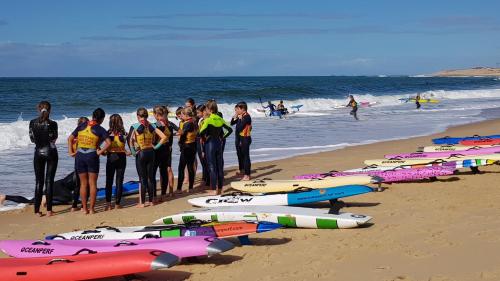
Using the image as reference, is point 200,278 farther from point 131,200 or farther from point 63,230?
point 131,200

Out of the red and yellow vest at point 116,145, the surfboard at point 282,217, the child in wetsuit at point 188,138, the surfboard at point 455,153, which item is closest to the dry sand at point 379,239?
the surfboard at point 282,217

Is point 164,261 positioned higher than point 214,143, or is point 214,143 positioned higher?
point 214,143

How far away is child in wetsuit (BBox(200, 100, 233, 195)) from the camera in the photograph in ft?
30.7

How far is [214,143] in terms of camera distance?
9461 millimetres

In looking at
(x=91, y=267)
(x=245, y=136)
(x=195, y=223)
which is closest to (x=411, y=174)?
(x=245, y=136)

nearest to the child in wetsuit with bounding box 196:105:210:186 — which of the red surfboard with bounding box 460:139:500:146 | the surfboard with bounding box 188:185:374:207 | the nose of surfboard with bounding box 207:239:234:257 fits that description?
the surfboard with bounding box 188:185:374:207

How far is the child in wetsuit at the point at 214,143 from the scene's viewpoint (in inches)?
368

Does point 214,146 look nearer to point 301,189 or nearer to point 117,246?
point 301,189

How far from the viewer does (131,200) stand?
9.77 m

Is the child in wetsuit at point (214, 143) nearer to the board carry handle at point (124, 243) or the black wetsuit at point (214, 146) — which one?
the black wetsuit at point (214, 146)

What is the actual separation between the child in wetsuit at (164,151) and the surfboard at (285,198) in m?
1.47

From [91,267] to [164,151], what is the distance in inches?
181

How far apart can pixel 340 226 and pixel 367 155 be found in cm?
735

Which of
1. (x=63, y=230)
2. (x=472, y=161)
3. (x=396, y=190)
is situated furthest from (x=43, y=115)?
(x=472, y=161)
